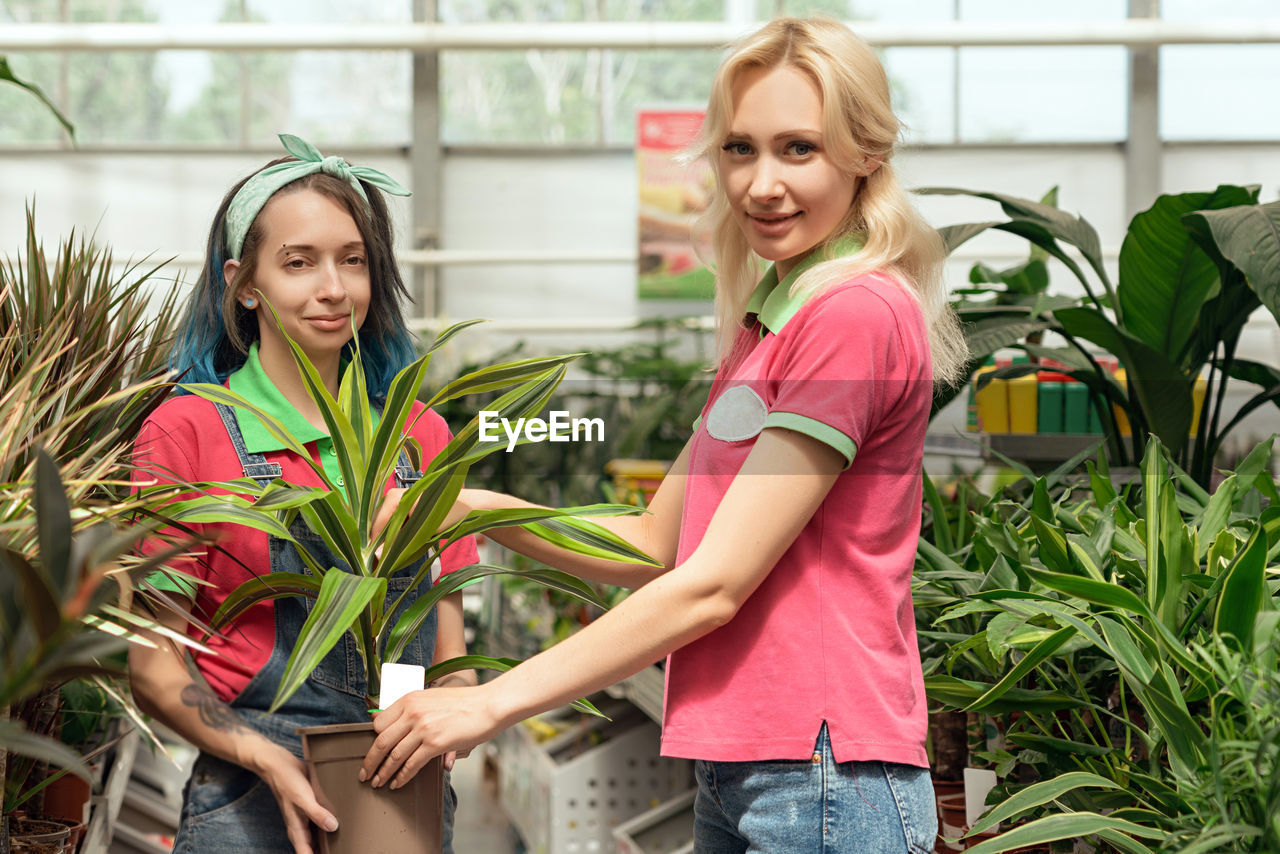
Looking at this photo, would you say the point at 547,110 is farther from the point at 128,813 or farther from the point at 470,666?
the point at 470,666

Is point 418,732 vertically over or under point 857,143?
under

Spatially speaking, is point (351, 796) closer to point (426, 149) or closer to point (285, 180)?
point (285, 180)

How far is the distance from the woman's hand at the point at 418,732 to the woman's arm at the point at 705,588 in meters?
0.02

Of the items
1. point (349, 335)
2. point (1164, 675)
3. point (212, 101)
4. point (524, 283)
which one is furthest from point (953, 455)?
point (212, 101)

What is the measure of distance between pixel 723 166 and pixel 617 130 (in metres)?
5.40

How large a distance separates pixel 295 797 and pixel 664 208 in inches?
207

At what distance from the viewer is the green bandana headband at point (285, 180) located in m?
0.95

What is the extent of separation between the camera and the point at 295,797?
2.66 feet

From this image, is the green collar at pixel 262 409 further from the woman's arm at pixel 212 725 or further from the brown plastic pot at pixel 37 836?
the brown plastic pot at pixel 37 836

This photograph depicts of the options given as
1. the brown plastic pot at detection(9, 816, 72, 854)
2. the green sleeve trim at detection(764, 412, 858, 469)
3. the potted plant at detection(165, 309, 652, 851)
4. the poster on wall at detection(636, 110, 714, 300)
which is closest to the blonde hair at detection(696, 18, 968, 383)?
the green sleeve trim at detection(764, 412, 858, 469)

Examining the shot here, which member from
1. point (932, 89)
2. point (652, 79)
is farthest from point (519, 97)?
point (932, 89)

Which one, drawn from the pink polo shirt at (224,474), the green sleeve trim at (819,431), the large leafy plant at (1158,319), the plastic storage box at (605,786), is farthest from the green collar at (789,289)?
the plastic storage box at (605,786)

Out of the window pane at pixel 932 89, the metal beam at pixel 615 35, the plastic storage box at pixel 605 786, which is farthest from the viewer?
the window pane at pixel 932 89

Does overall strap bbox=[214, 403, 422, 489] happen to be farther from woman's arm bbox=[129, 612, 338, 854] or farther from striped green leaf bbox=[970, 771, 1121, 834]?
striped green leaf bbox=[970, 771, 1121, 834]
